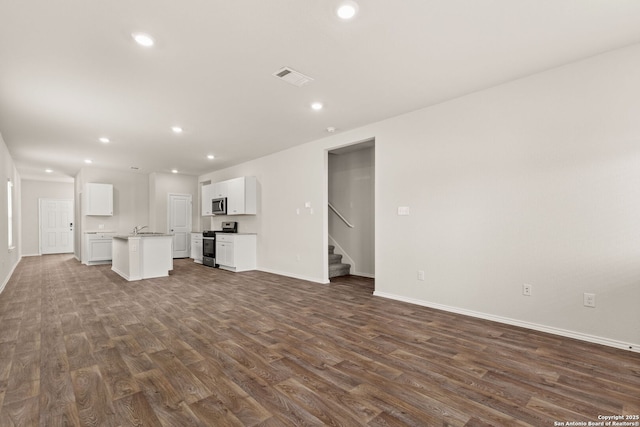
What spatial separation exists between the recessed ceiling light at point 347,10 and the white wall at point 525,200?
213 cm

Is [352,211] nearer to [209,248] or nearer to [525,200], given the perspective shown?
[525,200]

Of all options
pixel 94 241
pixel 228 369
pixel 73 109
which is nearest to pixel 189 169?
pixel 94 241

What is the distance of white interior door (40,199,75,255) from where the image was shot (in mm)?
10414

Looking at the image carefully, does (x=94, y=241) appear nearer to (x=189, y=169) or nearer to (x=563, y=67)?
(x=189, y=169)

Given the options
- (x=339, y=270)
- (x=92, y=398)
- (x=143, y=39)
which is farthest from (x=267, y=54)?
(x=339, y=270)

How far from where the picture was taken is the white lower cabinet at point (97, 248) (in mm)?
8000

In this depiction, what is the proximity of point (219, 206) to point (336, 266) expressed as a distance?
361 cm

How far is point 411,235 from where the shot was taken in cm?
415

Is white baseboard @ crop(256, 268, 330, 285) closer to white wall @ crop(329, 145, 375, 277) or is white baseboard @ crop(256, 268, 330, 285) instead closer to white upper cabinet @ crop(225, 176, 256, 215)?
white wall @ crop(329, 145, 375, 277)

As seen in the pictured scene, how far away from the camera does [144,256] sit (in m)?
5.96

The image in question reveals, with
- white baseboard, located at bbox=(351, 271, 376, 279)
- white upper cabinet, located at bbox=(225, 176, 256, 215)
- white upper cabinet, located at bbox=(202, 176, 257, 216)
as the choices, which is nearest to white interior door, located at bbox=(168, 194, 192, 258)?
white upper cabinet, located at bbox=(202, 176, 257, 216)

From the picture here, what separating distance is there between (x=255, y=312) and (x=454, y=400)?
2.48 metres

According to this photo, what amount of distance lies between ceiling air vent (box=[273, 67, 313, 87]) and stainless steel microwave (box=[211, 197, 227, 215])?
4.95 meters

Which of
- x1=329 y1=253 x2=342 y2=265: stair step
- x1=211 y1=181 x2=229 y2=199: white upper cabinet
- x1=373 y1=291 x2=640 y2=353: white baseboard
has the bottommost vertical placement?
x1=373 y1=291 x2=640 y2=353: white baseboard
